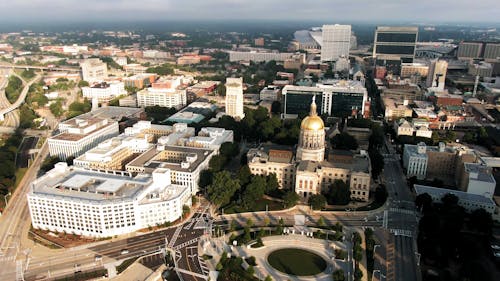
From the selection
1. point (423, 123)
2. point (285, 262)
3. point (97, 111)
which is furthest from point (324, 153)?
point (97, 111)

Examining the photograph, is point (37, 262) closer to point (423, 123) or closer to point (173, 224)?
point (173, 224)

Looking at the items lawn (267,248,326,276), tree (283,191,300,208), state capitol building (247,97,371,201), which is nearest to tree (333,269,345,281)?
lawn (267,248,326,276)

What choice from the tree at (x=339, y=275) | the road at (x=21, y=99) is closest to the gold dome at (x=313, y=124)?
the tree at (x=339, y=275)

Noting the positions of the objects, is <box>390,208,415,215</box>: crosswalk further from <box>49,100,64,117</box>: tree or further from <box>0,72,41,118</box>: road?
<box>0,72,41,118</box>: road

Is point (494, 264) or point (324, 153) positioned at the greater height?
point (324, 153)

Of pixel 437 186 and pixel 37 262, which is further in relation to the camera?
pixel 437 186

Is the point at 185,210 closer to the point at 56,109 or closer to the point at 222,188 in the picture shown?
the point at 222,188

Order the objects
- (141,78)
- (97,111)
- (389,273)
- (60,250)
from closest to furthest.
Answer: (389,273) → (60,250) → (97,111) → (141,78)
